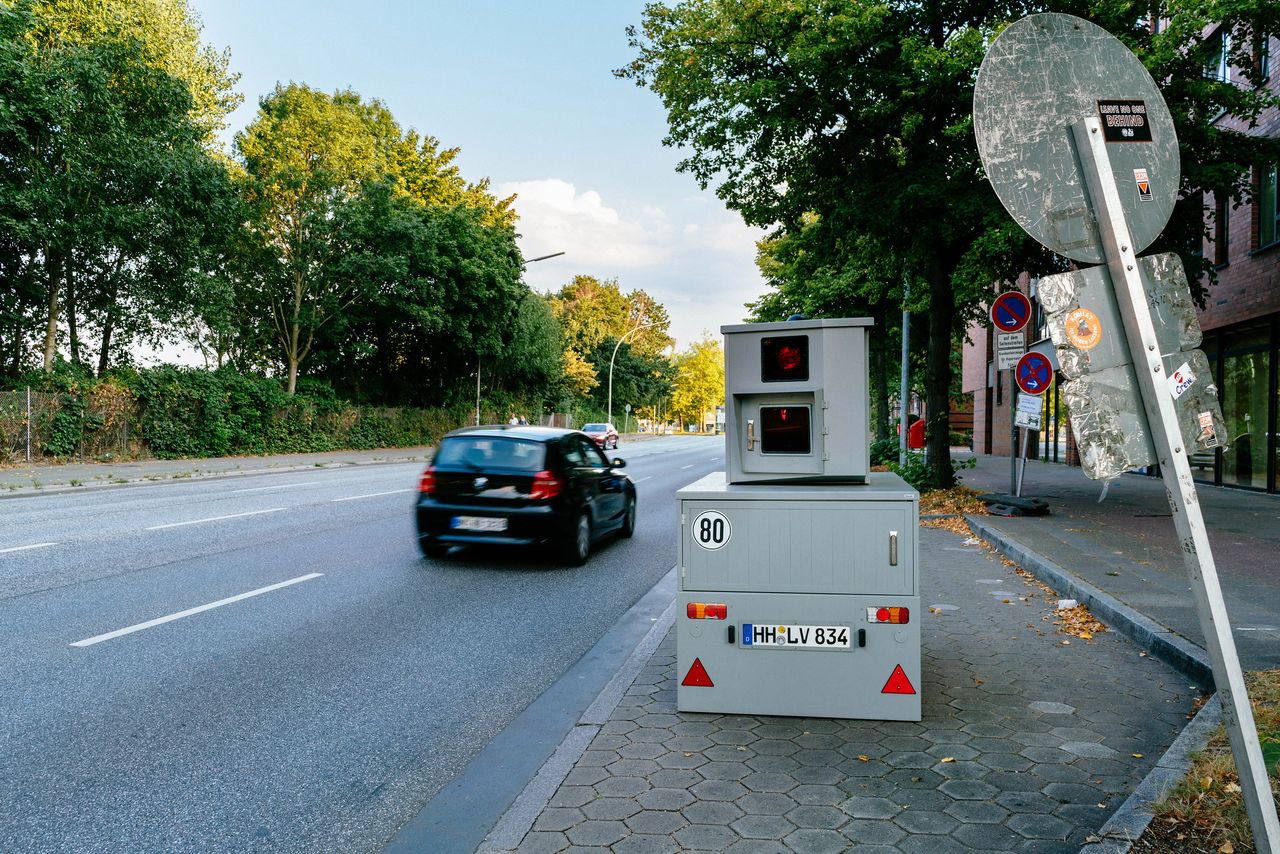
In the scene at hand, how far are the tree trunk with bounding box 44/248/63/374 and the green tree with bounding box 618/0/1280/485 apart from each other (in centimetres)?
1920

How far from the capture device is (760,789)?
3.55 metres

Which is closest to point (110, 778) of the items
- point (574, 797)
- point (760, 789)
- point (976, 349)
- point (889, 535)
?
point (574, 797)

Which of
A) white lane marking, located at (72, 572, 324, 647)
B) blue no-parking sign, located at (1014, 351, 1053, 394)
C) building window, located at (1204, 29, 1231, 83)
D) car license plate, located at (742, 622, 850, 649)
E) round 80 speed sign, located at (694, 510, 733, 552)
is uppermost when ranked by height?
building window, located at (1204, 29, 1231, 83)

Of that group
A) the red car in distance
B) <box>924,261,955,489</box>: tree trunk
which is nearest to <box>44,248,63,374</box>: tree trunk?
<box>924,261,955,489</box>: tree trunk

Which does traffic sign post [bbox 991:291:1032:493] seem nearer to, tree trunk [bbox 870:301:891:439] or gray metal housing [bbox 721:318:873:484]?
gray metal housing [bbox 721:318:873:484]

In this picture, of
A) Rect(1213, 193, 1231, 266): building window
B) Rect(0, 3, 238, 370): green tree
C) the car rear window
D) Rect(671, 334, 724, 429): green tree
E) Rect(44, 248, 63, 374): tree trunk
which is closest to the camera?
the car rear window

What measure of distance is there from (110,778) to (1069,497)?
16.1 metres

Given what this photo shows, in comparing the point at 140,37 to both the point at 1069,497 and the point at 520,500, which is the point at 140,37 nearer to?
the point at 520,500

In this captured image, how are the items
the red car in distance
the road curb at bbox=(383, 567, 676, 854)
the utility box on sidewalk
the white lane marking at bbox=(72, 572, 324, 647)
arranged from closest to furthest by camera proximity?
the road curb at bbox=(383, 567, 676, 854) → the utility box on sidewalk → the white lane marking at bbox=(72, 572, 324, 647) → the red car in distance

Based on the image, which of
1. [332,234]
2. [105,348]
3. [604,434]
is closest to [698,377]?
[604,434]

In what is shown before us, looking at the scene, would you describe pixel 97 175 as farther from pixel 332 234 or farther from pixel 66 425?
pixel 332 234

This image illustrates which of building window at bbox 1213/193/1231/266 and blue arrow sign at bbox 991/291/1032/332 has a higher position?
building window at bbox 1213/193/1231/266

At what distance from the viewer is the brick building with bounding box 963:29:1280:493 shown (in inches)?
634

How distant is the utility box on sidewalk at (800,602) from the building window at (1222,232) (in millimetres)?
18133
